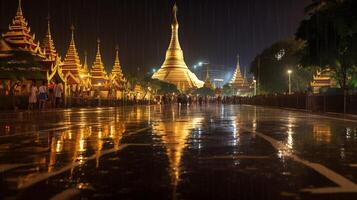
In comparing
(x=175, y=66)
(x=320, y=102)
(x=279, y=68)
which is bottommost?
(x=320, y=102)

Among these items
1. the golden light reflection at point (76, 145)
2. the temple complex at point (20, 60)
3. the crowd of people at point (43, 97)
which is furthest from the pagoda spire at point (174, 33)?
the golden light reflection at point (76, 145)

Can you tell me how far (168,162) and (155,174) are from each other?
1300 mm

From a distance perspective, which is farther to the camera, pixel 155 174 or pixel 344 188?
pixel 155 174

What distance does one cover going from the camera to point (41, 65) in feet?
166

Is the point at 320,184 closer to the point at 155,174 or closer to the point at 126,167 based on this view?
the point at 155,174

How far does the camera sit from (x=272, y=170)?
795 centimetres

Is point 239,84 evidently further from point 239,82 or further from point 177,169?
point 177,169

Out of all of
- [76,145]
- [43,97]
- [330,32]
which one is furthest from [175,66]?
[76,145]

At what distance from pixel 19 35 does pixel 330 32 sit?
49683mm

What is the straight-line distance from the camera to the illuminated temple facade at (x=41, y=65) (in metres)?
43.9

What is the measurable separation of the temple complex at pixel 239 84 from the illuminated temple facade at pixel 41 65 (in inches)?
2738

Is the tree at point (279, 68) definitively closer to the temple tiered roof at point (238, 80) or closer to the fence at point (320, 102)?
the fence at point (320, 102)

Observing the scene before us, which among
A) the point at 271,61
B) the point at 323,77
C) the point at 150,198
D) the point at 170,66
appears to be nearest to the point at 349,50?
the point at 150,198

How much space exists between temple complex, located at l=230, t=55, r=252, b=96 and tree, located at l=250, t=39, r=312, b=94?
8178 centimetres
